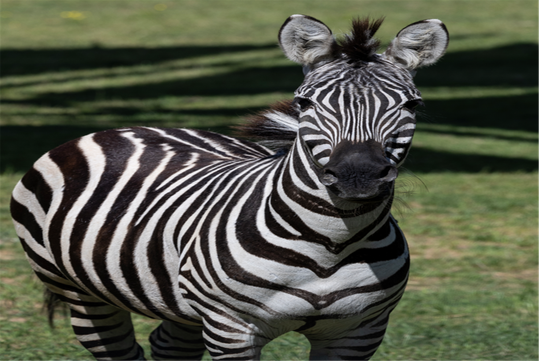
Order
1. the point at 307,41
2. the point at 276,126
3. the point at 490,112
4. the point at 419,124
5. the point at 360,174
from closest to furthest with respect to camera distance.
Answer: the point at 360,174 → the point at 307,41 → the point at 276,126 → the point at 419,124 → the point at 490,112

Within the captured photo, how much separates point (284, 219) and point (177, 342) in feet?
5.73

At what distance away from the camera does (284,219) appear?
3086mm

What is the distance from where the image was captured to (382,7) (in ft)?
107

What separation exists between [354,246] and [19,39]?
1019 inches

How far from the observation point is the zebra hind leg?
450 cm

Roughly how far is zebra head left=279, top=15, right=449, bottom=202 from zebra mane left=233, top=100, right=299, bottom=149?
0.48 m

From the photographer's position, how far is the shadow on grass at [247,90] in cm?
1373

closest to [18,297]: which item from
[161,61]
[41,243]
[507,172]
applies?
[41,243]

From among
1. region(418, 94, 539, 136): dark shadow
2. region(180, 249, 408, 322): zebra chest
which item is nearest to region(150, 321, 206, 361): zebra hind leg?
region(180, 249, 408, 322): zebra chest

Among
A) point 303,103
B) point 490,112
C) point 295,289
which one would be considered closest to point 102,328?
point 295,289

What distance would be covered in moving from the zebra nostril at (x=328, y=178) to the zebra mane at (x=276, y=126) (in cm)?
85

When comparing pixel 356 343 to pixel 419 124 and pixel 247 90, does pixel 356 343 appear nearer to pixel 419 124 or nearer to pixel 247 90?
pixel 419 124

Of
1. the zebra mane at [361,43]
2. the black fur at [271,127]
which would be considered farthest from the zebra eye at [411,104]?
the black fur at [271,127]

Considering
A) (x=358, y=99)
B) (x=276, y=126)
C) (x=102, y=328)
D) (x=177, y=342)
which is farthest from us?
(x=177, y=342)
